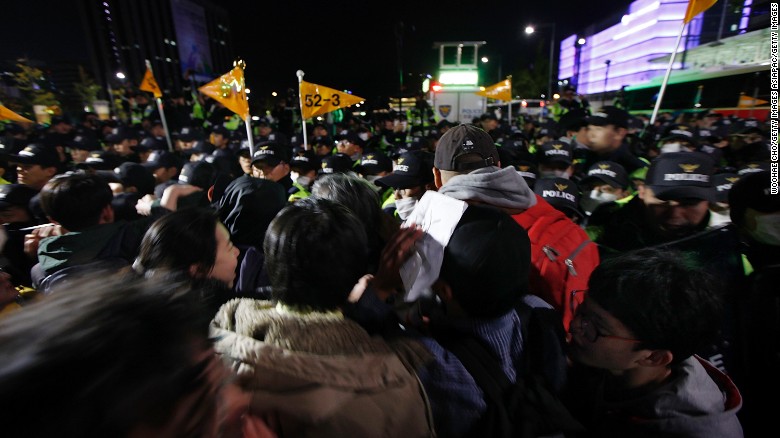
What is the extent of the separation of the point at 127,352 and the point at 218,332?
517 mm

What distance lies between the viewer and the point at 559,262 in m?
1.86

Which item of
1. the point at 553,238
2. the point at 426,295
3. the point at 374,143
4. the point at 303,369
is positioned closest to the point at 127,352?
the point at 303,369

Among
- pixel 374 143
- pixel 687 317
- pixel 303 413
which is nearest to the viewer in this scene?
pixel 303 413

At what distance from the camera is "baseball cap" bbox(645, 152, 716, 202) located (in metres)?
2.61

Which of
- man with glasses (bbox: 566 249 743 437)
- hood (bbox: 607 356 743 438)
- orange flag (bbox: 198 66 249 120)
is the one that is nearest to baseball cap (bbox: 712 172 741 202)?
man with glasses (bbox: 566 249 743 437)

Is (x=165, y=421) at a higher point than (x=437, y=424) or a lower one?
higher

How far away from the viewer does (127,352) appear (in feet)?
1.95

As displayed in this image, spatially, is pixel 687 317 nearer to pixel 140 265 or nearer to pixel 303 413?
pixel 303 413

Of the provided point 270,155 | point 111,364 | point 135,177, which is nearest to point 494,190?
point 111,364

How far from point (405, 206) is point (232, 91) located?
14.5ft

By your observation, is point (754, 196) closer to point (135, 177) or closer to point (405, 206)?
point (405, 206)

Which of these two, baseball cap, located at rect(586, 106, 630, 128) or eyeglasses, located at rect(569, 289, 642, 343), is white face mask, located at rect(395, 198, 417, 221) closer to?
eyeglasses, located at rect(569, 289, 642, 343)

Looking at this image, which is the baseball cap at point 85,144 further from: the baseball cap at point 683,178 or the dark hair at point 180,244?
the baseball cap at point 683,178

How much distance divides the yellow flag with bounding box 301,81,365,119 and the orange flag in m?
1.13
